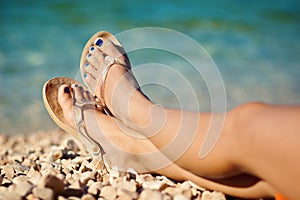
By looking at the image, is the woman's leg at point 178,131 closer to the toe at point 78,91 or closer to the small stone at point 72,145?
the toe at point 78,91

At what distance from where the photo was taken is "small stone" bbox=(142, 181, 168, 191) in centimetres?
171

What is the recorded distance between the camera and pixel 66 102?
Result: 243 centimetres

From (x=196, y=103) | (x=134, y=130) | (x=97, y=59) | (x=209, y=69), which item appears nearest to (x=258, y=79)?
(x=209, y=69)

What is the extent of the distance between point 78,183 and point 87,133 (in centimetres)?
54

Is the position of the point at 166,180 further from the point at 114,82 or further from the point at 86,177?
the point at 114,82

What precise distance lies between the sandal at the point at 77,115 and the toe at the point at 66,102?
2 cm

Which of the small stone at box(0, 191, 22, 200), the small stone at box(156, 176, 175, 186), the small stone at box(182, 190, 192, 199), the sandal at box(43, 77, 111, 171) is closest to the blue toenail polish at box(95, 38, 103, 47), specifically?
the sandal at box(43, 77, 111, 171)

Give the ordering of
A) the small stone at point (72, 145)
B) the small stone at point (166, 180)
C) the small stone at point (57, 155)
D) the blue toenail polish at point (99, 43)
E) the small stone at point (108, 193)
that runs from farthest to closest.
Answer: the blue toenail polish at point (99, 43) → the small stone at point (72, 145) → the small stone at point (57, 155) → the small stone at point (166, 180) → the small stone at point (108, 193)

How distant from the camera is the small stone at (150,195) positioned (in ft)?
5.09

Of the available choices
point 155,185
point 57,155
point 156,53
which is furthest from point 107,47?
point 156,53

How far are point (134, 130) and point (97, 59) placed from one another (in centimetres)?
91

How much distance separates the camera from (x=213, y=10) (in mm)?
10734

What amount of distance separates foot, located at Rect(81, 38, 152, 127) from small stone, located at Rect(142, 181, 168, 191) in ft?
0.75

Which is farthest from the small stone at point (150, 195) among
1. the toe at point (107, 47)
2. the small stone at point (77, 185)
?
the toe at point (107, 47)
